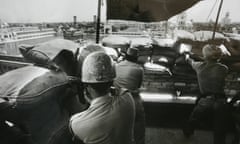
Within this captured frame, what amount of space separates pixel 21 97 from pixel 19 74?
5.4 inches

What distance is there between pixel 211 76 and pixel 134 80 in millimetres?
469

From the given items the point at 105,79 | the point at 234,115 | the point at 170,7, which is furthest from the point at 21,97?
the point at 234,115

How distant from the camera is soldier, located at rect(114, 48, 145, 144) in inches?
46.5

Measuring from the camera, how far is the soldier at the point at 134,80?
1.18m

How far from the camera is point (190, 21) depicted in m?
1.18

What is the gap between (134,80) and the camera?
1208 millimetres

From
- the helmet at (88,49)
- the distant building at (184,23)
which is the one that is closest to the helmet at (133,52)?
the helmet at (88,49)

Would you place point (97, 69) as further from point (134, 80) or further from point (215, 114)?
point (215, 114)

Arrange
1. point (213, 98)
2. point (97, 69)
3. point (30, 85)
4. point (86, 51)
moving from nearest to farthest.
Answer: point (97, 69), point (30, 85), point (86, 51), point (213, 98)

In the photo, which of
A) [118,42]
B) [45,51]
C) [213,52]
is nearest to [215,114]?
[213,52]

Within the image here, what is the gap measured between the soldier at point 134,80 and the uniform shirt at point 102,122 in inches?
11.7

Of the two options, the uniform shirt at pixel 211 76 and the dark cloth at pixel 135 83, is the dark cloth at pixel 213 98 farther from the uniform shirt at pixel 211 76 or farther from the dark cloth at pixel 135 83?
the dark cloth at pixel 135 83

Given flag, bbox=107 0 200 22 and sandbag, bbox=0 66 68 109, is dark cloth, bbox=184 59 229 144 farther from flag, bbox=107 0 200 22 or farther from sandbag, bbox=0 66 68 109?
sandbag, bbox=0 66 68 109

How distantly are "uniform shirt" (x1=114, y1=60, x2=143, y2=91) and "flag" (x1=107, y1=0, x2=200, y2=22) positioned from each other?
0.92 ft
